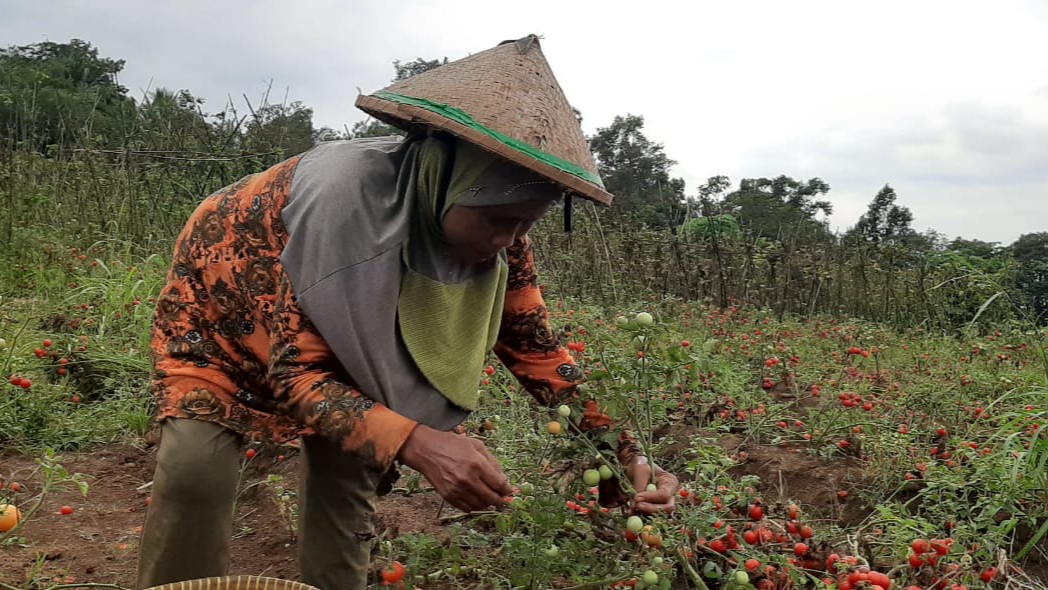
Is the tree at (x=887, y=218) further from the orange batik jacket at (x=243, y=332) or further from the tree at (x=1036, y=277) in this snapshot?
the orange batik jacket at (x=243, y=332)

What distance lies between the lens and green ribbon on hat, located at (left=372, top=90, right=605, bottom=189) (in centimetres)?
145

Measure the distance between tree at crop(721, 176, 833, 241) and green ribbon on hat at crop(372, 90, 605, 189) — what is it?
6863mm

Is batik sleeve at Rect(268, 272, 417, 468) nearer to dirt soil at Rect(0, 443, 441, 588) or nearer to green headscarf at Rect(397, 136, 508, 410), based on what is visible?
green headscarf at Rect(397, 136, 508, 410)

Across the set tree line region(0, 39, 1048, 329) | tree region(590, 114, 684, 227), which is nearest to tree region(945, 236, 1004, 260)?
tree line region(0, 39, 1048, 329)

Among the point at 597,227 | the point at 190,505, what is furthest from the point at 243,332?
the point at 597,227

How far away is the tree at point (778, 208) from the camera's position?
30.4 feet

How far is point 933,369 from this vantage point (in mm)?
4750

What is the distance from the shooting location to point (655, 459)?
9.87 ft

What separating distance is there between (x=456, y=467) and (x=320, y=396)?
0.98 feet

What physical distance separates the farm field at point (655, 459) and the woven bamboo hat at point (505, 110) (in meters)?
0.33

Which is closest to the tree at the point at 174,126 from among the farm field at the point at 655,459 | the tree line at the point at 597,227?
the tree line at the point at 597,227

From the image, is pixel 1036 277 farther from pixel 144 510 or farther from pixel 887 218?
pixel 144 510

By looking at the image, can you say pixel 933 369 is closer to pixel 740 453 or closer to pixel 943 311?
pixel 740 453

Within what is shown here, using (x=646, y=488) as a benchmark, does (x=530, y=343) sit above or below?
above
